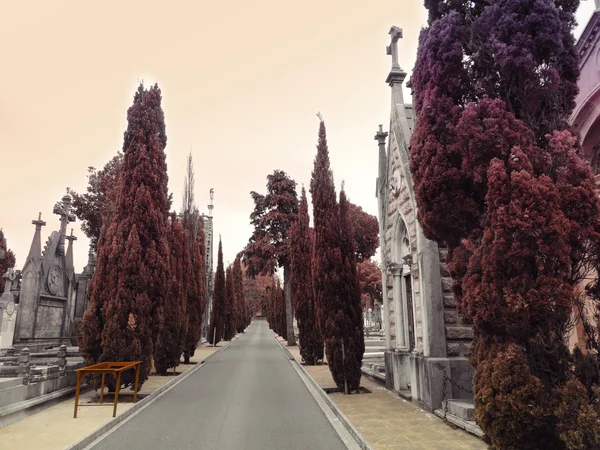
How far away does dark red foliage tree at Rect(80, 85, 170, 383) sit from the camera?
1035 cm

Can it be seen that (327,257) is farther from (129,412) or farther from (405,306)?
(129,412)

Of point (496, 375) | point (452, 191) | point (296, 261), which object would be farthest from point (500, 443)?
point (296, 261)

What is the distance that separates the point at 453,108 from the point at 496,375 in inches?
139

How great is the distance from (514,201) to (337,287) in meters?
7.13

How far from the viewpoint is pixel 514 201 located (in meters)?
4.48

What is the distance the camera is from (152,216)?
37.4 feet

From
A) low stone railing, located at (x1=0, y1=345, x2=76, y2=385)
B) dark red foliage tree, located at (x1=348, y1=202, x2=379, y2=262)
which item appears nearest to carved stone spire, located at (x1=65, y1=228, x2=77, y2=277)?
low stone railing, located at (x1=0, y1=345, x2=76, y2=385)

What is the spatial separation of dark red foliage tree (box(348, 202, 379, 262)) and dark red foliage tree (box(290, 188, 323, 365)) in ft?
55.0

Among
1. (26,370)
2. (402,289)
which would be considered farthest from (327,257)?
(26,370)

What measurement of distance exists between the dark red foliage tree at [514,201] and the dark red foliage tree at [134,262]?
25.9 feet

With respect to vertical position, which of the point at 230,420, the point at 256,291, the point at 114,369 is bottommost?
the point at 230,420

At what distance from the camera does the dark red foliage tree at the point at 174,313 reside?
14.7m

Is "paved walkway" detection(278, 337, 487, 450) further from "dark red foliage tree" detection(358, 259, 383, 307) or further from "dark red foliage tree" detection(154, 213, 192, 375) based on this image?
"dark red foliage tree" detection(358, 259, 383, 307)

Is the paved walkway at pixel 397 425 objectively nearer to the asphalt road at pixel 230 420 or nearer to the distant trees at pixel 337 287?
the asphalt road at pixel 230 420
